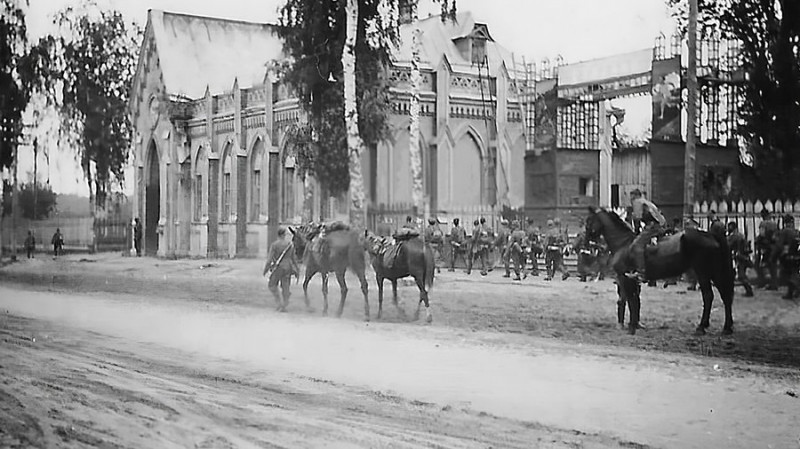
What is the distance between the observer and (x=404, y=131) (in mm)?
3555

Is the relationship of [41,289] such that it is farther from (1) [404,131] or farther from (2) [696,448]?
(2) [696,448]

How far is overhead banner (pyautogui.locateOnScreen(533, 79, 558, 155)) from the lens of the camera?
329cm

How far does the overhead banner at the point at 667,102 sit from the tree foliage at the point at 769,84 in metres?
0.20

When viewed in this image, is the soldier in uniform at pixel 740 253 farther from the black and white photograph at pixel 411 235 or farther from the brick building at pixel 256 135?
the brick building at pixel 256 135

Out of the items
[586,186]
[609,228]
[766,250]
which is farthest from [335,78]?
[766,250]

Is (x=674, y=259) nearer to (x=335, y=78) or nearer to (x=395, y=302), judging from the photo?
(x=395, y=302)

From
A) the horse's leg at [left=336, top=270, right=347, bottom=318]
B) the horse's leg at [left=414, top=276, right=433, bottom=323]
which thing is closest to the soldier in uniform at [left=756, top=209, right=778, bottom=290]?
the horse's leg at [left=414, top=276, right=433, bottom=323]

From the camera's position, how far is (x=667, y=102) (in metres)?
3.16

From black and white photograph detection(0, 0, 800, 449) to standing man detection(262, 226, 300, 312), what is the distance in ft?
0.04

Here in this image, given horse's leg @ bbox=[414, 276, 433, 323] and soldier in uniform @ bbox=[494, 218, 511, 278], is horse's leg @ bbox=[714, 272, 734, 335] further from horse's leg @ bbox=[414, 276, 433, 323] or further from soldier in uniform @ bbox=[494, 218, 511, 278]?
horse's leg @ bbox=[414, 276, 433, 323]

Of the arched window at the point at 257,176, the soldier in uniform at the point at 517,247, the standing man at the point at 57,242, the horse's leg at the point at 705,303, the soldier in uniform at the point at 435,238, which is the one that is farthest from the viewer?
the standing man at the point at 57,242

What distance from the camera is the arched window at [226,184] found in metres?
4.20

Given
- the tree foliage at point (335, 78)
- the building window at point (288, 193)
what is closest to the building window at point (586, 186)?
the tree foliage at point (335, 78)

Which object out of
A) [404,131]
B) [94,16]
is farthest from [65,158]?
[404,131]
